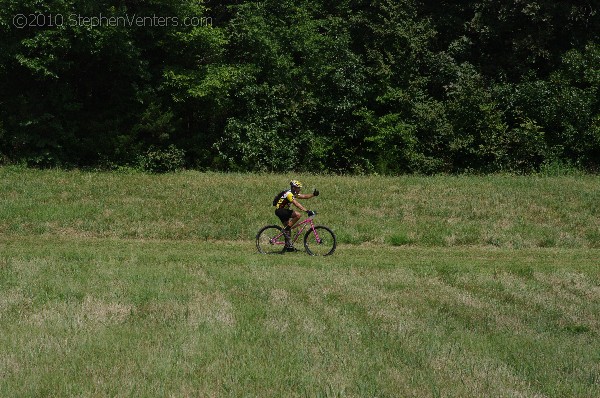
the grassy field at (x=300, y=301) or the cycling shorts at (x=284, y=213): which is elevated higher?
the cycling shorts at (x=284, y=213)

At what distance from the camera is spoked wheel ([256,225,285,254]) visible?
18.5m

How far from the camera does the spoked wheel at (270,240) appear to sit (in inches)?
728

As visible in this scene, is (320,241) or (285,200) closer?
(285,200)

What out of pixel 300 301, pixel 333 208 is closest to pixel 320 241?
pixel 333 208

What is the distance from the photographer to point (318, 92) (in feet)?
126

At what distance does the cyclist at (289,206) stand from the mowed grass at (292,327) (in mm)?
2354

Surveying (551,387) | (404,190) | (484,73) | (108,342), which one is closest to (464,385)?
(551,387)

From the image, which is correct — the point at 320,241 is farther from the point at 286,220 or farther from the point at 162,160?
the point at 162,160

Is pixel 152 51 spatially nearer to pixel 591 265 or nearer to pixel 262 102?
pixel 262 102

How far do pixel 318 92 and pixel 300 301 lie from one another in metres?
28.5

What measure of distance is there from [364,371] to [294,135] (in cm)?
3057

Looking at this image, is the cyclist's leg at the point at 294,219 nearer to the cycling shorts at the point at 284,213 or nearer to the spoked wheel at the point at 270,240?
the cycling shorts at the point at 284,213

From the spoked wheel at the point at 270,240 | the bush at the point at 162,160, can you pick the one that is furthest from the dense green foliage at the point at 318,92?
the spoked wheel at the point at 270,240

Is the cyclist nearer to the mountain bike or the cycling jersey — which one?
the cycling jersey
